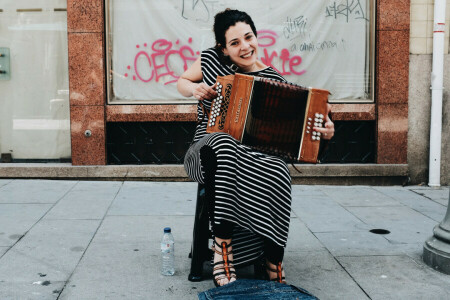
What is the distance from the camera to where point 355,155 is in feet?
24.1

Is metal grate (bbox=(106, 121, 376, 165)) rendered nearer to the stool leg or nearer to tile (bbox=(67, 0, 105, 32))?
tile (bbox=(67, 0, 105, 32))

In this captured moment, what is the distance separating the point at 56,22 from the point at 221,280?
522 cm

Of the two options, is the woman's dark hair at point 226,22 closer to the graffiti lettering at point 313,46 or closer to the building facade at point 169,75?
the building facade at point 169,75

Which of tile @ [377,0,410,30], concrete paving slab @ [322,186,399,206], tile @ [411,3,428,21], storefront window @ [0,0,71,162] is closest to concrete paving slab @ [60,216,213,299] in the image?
concrete paving slab @ [322,186,399,206]

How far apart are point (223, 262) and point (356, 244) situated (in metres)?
1.51

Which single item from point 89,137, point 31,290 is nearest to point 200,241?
point 31,290

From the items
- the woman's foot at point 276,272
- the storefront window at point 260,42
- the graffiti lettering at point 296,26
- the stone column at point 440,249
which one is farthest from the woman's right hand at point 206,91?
the graffiti lettering at point 296,26

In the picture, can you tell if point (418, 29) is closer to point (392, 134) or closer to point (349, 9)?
point (349, 9)

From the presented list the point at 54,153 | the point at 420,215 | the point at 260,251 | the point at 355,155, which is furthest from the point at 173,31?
the point at 260,251

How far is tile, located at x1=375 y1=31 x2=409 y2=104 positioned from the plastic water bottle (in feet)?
14.6

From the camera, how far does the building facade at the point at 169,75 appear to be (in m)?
7.05

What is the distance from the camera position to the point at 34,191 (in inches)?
250

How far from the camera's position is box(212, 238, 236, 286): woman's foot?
3.33m

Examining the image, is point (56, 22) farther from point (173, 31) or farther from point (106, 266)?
point (106, 266)
